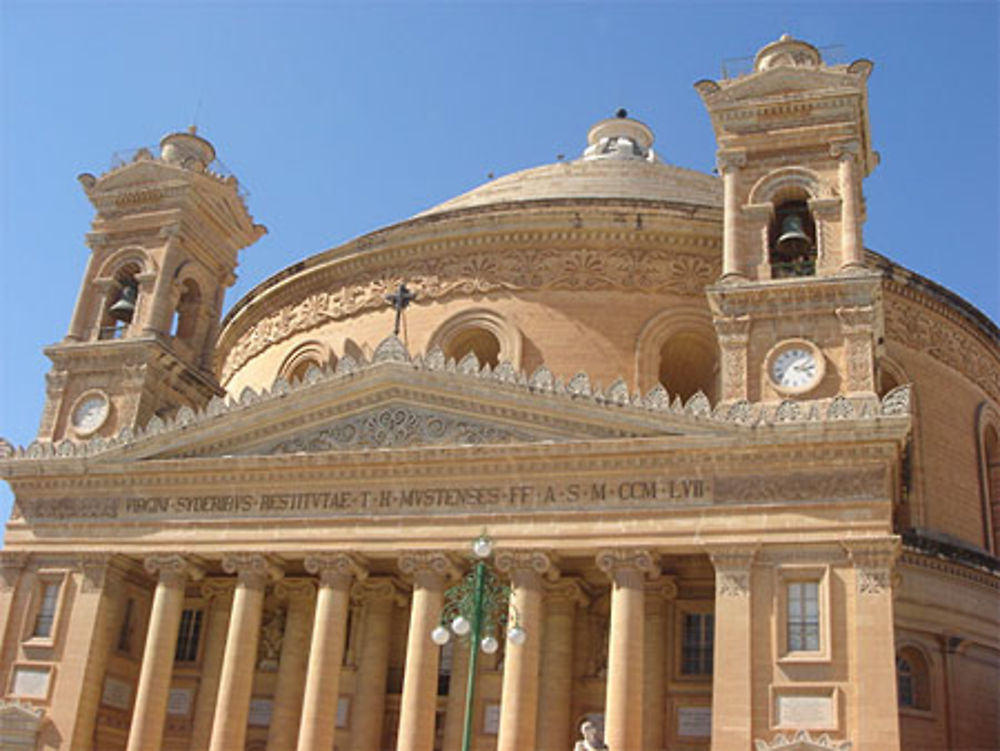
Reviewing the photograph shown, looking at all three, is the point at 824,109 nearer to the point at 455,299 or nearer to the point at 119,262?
the point at 455,299

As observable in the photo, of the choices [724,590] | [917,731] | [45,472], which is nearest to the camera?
[724,590]

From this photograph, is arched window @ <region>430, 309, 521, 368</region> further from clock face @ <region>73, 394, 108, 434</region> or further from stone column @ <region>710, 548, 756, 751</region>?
stone column @ <region>710, 548, 756, 751</region>

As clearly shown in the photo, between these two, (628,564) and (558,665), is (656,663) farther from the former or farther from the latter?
(628,564)

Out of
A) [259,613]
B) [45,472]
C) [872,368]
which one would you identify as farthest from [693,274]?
[45,472]

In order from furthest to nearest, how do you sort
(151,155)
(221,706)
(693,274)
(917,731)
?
(151,155)
(693,274)
(917,731)
(221,706)

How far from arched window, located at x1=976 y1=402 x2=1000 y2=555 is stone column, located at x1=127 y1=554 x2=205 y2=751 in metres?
18.6

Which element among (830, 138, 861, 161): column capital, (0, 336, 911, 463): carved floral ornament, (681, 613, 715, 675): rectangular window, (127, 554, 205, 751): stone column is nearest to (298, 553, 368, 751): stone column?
(0, 336, 911, 463): carved floral ornament

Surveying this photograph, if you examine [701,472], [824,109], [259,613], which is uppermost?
[824,109]

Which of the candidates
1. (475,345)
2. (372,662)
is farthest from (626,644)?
(475,345)

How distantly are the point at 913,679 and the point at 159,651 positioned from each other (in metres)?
16.0

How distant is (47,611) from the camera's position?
1033 inches

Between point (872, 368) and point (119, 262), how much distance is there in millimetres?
19133

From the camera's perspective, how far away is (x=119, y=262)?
31.3 m

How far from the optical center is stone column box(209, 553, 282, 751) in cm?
2330
